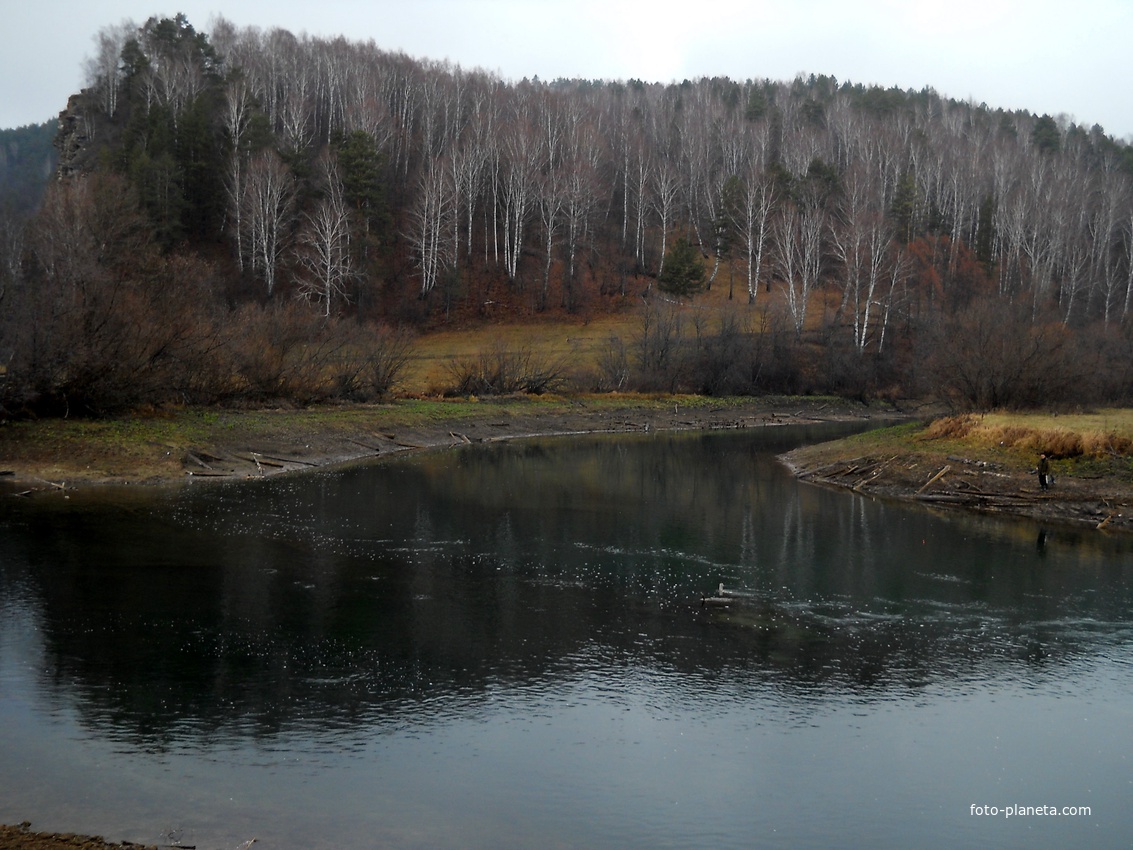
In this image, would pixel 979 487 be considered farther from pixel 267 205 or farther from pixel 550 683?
pixel 267 205

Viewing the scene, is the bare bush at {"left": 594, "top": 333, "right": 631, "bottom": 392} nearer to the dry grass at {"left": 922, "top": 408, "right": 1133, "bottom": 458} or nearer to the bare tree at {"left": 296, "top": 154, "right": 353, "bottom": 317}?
the bare tree at {"left": 296, "top": 154, "right": 353, "bottom": 317}

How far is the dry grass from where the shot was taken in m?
30.5

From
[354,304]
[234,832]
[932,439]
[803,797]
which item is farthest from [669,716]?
[354,304]

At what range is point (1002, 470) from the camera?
31.5 metres

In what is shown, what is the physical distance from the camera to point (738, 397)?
217ft

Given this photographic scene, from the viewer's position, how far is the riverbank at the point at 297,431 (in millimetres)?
30641

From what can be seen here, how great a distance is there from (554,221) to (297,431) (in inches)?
2026

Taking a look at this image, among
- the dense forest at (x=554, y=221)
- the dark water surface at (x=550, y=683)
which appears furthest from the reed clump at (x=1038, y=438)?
the dense forest at (x=554, y=221)

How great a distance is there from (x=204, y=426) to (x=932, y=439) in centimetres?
2714

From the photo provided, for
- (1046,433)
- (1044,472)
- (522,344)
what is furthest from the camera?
(522,344)

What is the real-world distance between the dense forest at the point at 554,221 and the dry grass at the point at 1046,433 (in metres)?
6.93

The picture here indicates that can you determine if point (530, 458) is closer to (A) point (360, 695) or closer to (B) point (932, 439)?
(B) point (932, 439)

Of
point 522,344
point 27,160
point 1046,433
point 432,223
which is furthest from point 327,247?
point 27,160

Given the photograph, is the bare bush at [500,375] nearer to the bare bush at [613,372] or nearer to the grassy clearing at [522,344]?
the grassy clearing at [522,344]
